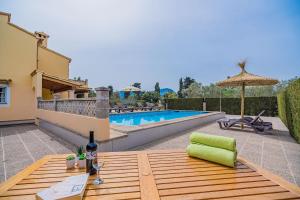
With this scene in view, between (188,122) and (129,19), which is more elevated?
(129,19)

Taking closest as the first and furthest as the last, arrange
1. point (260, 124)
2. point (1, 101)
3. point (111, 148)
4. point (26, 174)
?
point (26, 174) → point (111, 148) → point (260, 124) → point (1, 101)

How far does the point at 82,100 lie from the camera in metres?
5.45

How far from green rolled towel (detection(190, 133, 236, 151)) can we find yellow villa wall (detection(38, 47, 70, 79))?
14856mm

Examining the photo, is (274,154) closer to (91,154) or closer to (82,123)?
(91,154)

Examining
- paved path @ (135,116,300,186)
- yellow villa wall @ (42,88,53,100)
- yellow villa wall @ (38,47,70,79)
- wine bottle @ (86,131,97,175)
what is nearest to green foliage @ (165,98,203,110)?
yellow villa wall @ (38,47,70,79)

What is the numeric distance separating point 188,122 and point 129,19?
6253mm

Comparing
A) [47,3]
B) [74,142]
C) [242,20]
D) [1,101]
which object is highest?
[242,20]

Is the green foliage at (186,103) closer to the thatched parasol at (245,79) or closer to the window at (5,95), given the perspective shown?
the thatched parasol at (245,79)

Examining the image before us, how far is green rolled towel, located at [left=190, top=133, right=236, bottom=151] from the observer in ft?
7.01

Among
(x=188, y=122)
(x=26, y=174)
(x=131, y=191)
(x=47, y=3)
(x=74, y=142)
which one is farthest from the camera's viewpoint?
(x=188, y=122)

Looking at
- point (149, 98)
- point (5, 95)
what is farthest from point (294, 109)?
point (149, 98)

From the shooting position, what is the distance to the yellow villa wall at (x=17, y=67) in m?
10.3

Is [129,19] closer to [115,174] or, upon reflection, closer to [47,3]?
[47,3]

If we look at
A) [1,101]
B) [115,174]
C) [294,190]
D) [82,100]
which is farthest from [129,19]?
[1,101]
